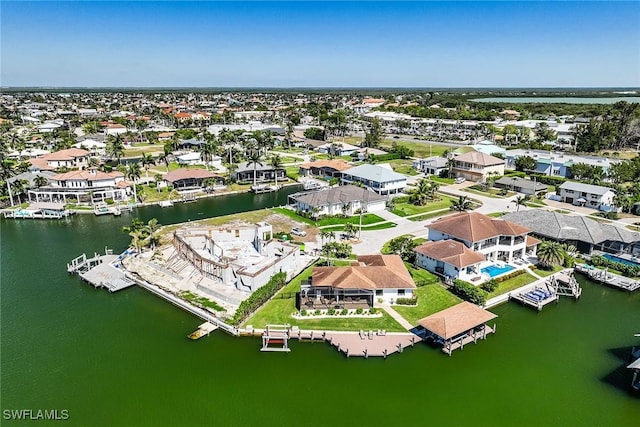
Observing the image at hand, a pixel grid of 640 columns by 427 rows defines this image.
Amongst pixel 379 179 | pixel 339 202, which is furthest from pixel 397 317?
pixel 379 179

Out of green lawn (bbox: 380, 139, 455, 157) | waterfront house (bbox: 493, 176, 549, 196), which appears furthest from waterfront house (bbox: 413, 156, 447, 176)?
green lawn (bbox: 380, 139, 455, 157)

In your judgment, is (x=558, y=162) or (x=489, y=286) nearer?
(x=489, y=286)

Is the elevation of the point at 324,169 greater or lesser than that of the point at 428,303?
greater

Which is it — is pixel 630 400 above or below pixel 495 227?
below

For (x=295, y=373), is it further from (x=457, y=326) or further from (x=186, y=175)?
(x=186, y=175)

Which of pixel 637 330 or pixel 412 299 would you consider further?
pixel 412 299

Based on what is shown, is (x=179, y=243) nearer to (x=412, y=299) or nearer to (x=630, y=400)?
(x=412, y=299)

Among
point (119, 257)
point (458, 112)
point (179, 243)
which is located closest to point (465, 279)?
point (179, 243)

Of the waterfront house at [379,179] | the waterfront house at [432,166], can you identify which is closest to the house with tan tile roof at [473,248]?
the waterfront house at [379,179]
